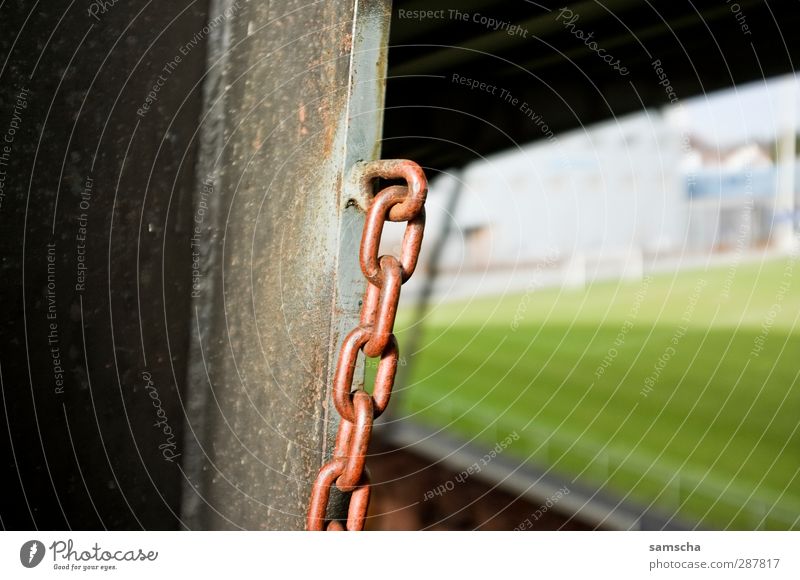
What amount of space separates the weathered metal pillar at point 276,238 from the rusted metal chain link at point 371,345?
0.08m

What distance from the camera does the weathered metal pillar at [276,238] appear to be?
2.64ft

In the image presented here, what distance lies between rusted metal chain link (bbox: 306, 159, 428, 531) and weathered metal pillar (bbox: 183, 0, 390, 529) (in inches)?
3.1

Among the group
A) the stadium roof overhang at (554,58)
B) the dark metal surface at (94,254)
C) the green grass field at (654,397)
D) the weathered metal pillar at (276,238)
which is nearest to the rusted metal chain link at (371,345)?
the weathered metal pillar at (276,238)

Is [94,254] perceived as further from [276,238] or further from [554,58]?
[554,58]

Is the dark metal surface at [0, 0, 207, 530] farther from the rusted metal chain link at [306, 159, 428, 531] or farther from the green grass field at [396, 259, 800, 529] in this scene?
the green grass field at [396, 259, 800, 529]

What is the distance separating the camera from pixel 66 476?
820 mm

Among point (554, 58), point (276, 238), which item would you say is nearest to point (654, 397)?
point (554, 58)

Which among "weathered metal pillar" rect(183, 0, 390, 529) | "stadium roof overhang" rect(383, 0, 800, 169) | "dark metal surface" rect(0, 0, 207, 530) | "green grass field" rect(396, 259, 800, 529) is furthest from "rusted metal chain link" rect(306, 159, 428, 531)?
"green grass field" rect(396, 259, 800, 529)

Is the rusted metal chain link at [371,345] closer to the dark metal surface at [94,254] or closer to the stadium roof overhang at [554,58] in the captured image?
the dark metal surface at [94,254]

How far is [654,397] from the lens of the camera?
1171cm

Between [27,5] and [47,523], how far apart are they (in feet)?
1.86

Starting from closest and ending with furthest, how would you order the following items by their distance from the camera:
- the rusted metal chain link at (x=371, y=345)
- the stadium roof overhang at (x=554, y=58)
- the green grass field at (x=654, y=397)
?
the rusted metal chain link at (x=371, y=345) → the stadium roof overhang at (x=554, y=58) → the green grass field at (x=654, y=397)
